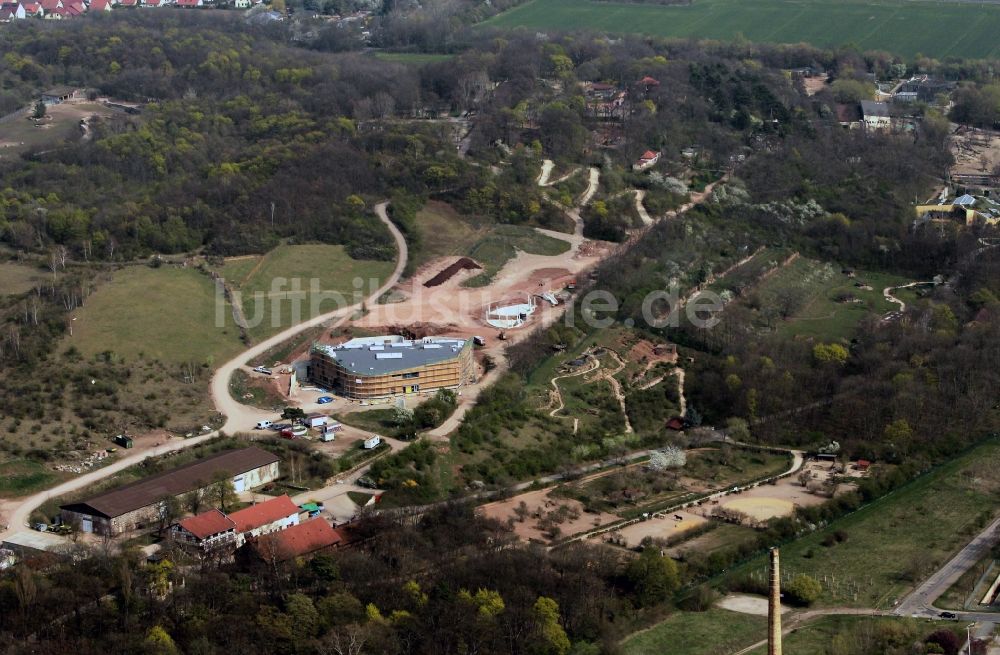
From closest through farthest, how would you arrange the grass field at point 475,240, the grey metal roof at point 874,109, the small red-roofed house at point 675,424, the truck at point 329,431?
the truck at point 329,431, the small red-roofed house at point 675,424, the grass field at point 475,240, the grey metal roof at point 874,109

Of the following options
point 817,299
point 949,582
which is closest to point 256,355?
point 817,299

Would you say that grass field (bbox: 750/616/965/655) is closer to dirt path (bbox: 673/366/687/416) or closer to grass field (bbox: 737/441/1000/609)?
grass field (bbox: 737/441/1000/609)

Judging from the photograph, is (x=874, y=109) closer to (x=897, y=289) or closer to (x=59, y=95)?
(x=897, y=289)

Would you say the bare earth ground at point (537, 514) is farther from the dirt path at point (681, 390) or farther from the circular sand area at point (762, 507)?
the dirt path at point (681, 390)

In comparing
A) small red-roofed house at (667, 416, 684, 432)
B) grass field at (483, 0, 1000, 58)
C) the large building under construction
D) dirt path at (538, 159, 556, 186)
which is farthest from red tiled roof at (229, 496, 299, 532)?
grass field at (483, 0, 1000, 58)

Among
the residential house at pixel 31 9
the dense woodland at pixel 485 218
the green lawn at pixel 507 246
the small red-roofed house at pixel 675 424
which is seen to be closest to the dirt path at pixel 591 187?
the dense woodland at pixel 485 218
